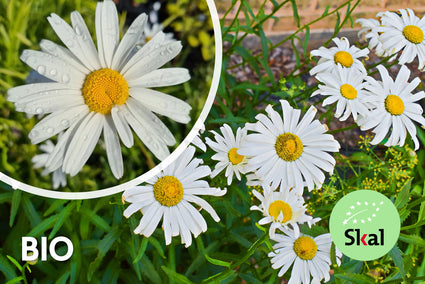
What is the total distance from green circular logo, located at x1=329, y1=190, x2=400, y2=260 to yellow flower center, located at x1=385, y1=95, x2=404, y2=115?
16 centimetres

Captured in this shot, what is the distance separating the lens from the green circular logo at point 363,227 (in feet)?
2.30

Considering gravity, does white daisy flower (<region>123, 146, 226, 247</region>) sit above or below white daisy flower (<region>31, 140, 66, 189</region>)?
below

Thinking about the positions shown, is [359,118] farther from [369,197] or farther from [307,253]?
[307,253]

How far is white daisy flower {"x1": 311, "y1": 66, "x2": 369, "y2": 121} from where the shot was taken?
719 millimetres

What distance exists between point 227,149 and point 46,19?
38 cm

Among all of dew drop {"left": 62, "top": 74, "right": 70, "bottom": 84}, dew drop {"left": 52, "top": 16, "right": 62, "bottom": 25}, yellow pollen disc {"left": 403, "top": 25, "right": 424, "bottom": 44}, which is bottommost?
dew drop {"left": 62, "top": 74, "right": 70, "bottom": 84}

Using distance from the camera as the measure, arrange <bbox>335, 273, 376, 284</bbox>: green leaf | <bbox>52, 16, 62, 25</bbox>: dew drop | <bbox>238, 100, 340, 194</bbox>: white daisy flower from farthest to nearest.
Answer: <bbox>335, 273, 376, 284</bbox>: green leaf → <bbox>238, 100, 340, 194</bbox>: white daisy flower → <bbox>52, 16, 62, 25</bbox>: dew drop

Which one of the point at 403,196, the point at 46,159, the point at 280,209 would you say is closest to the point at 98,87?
the point at 46,159

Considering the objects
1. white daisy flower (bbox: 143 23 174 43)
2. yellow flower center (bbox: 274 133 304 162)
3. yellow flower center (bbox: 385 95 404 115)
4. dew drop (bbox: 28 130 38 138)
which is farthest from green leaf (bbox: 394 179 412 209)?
dew drop (bbox: 28 130 38 138)

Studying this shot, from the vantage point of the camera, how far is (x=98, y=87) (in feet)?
1.63

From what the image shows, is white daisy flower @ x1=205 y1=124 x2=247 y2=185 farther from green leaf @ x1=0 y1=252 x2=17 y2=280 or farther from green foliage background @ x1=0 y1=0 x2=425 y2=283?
green leaf @ x1=0 y1=252 x2=17 y2=280

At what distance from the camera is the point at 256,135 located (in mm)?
646

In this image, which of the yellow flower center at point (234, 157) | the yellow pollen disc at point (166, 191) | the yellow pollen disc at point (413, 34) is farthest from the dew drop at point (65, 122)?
the yellow pollen disc at point (413, 34)

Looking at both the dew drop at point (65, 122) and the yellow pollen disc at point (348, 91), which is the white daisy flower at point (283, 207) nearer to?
the yellow pollen disc at point (348, 91)
